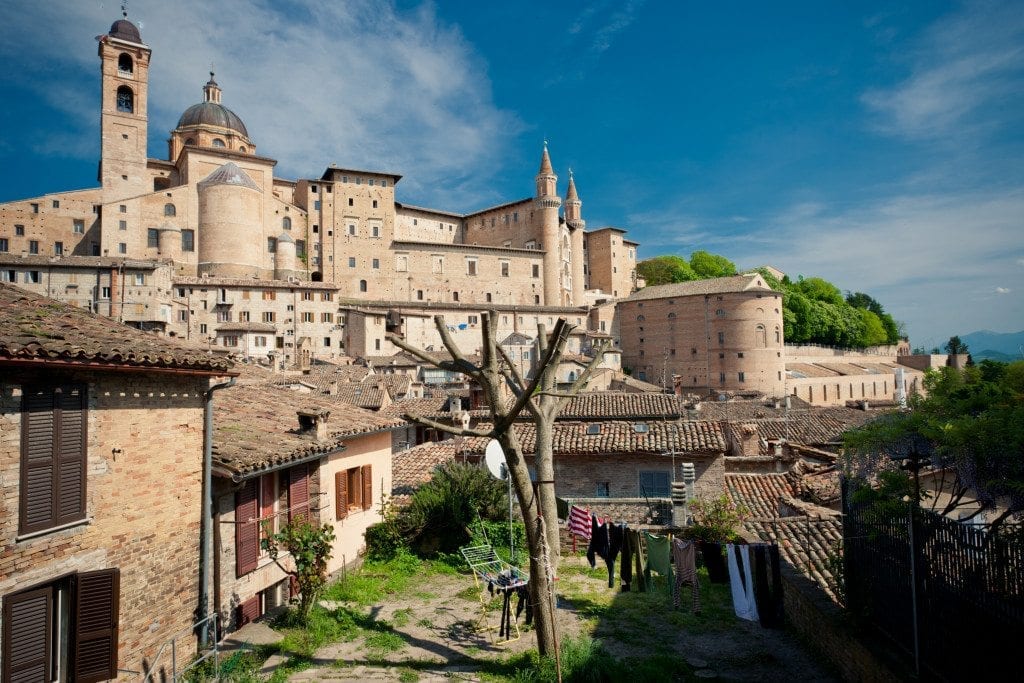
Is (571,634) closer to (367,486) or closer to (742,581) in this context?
(742,581)

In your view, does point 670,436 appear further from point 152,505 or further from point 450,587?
point 152,505

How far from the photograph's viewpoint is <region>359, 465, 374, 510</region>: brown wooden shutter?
14164mm

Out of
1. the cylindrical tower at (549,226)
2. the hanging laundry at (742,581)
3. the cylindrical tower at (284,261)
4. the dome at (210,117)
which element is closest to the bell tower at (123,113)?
the dome at (210,117)

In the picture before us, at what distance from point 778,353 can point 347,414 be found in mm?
70216

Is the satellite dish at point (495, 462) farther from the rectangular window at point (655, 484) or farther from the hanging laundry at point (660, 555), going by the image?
the rectangular window at point (655, 484)

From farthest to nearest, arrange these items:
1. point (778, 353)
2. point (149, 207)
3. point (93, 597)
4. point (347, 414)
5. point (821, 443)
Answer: point (778, 353) < point (149, 207) < point (821, 443) < point (347, 414) < point (93, 597)

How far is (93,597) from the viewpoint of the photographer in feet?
22.0

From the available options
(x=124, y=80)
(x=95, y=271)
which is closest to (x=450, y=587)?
(x=95, y=271)

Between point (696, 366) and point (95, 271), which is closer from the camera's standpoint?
point (95, 271)

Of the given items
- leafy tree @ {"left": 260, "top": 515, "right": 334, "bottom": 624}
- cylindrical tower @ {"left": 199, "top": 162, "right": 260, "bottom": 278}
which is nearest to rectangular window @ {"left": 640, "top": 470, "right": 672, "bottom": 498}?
leafy tree @ {"left": 260, "top": 515, "right": 334, "bottom": 624}

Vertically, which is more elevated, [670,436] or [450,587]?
[670,436]

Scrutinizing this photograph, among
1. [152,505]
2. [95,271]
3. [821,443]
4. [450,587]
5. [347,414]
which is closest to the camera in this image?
[152,505]

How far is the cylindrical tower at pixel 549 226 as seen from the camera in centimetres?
8588

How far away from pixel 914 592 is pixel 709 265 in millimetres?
103455
